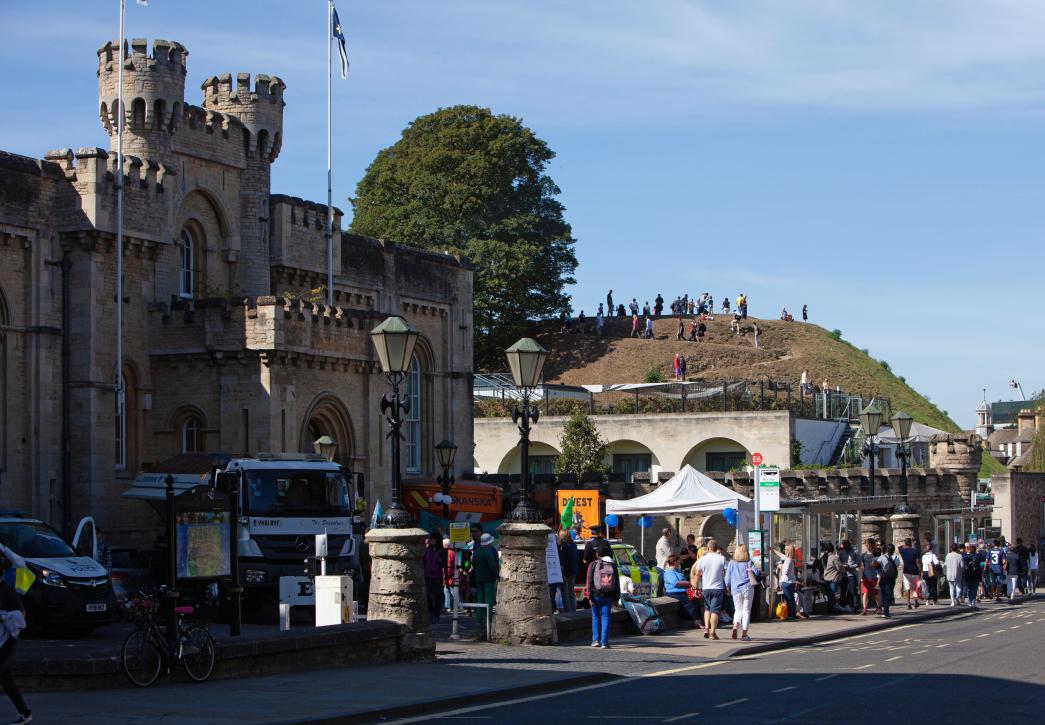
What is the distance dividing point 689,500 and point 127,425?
1251 centimetres

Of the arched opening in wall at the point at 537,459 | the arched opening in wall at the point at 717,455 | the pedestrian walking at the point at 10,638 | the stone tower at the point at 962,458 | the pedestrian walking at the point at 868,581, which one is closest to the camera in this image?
the pedestrian walking at the point at 10,638

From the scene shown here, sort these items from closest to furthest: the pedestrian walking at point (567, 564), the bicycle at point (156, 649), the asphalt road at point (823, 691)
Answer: the asphalt road at point (823, 691) → the bicycle at point (156, 649) → the pedestrian walking at point (567, 564)

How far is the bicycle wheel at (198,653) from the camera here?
16.8 metres

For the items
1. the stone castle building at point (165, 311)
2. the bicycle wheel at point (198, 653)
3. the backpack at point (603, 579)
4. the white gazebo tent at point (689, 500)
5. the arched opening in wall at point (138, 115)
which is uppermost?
the arched opening in wall at point (138, 115)

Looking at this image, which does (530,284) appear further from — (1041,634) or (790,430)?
(1041,634)

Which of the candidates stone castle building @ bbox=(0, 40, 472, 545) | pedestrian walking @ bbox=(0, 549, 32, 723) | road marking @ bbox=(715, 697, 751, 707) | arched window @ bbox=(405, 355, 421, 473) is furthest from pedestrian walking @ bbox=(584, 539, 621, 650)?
arched window @ bbox=(405, 355, 421, 473)

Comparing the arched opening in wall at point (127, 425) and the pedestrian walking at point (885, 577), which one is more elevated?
the arched opening in wall at point (127, 425)

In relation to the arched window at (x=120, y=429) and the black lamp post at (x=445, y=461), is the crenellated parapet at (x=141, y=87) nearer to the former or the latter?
the arched window at (x=120, y=429)

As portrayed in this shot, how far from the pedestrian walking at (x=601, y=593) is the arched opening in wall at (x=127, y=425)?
14.9m

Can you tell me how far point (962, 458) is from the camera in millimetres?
53406

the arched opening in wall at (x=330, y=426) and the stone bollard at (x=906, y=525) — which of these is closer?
the arched opening in wall at (x=330, y=426)

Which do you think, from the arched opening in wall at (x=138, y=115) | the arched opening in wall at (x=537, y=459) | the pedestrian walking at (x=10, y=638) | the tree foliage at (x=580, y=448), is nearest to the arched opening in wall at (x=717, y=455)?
the tree foliage at (x=580, y=448)

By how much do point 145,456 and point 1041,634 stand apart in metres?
19.3

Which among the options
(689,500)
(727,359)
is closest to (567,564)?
(689,500)
